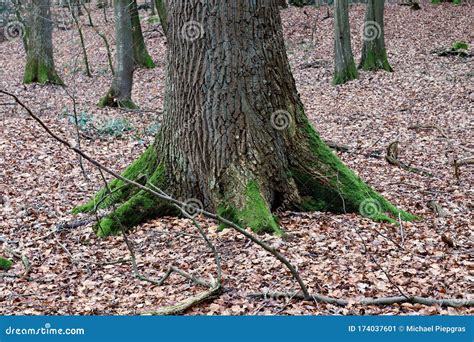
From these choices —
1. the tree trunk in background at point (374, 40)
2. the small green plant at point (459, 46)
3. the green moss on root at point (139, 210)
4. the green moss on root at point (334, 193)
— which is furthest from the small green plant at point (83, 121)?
the small green plant at point (459, 46)

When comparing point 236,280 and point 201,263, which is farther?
point 201,263

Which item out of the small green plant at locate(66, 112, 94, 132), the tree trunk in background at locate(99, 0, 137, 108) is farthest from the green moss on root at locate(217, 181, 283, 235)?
the tree trunk in background at locate(99, 0, 137, 108)

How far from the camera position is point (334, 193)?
612 centimetres

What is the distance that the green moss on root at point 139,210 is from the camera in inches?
233

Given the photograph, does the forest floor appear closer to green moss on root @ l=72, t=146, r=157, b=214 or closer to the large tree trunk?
the large tree trunk

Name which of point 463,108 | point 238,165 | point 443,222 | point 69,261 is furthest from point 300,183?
point 463,108

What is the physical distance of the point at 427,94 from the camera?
50.1 ft

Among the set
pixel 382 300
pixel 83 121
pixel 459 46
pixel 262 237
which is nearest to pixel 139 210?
pixel 262 237

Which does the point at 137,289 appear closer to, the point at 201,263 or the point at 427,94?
the point at 201,263

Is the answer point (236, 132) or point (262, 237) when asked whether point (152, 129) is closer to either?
point (236, 132)

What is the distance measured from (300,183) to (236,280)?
1894 millimetres

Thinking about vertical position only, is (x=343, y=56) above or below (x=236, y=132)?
above

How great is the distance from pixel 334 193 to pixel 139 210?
2.24 meters

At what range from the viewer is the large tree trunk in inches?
217
